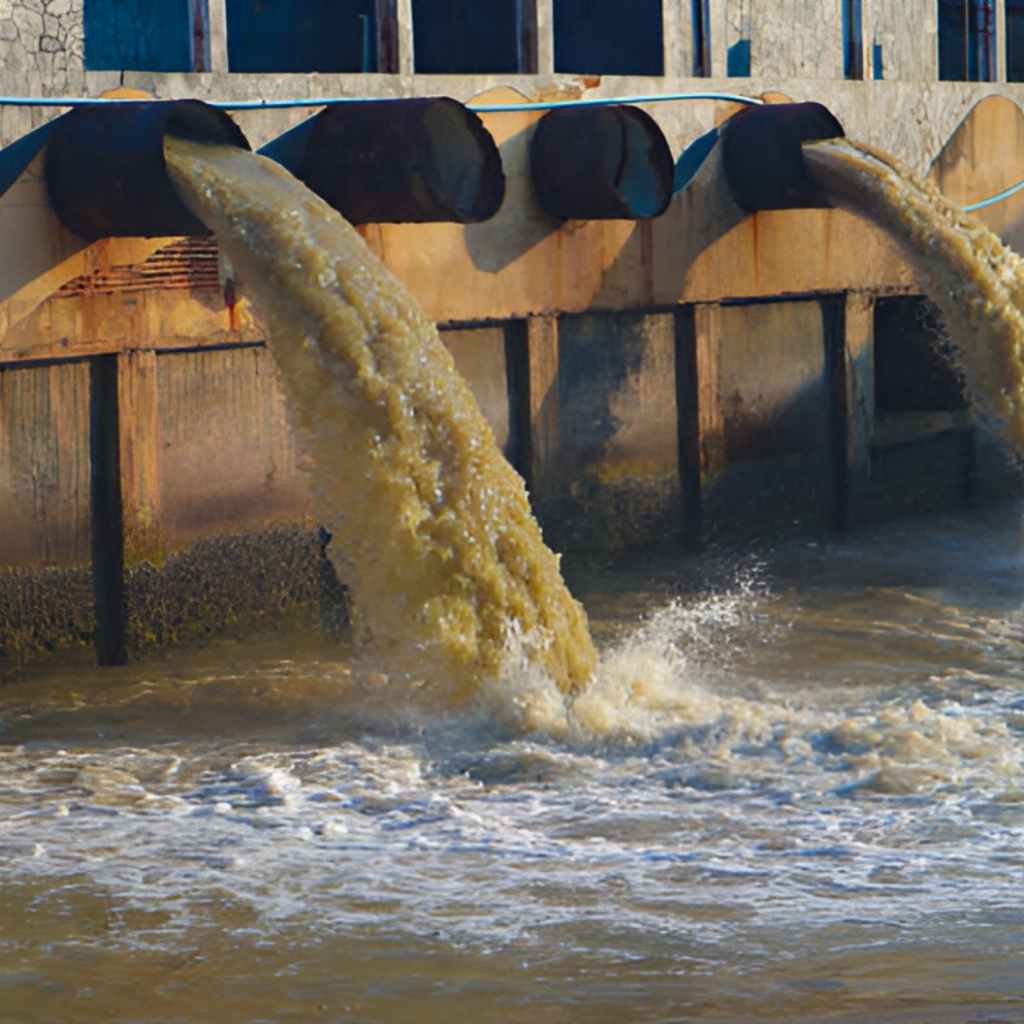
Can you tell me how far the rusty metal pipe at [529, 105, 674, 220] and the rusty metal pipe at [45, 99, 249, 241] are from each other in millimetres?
2037

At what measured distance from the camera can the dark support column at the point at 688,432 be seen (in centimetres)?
1045

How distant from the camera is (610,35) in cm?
1185

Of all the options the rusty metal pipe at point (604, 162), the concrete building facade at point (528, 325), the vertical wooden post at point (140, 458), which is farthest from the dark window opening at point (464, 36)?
the vertical wooden post at point (140, 458)

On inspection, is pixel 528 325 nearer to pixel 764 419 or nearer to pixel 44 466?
pixel 764 419

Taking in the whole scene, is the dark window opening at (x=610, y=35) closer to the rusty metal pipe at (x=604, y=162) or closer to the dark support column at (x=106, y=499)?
the rusty metal pipe at (x=604, y=162)

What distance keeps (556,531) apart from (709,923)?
5089mm

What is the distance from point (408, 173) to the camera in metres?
7.95

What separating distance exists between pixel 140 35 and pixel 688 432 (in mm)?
5952

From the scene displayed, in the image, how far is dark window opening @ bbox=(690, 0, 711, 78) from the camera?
1078 cm

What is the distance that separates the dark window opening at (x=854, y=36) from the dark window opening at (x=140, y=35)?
4.59m

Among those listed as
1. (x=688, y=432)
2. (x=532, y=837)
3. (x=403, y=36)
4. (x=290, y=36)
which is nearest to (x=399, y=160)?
(x=403, y=36)

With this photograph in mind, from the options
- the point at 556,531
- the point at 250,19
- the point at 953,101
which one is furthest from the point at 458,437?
the point at 250,19

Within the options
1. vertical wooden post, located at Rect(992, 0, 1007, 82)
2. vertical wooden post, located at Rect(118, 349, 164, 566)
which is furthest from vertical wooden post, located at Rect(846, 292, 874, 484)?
vertical wooden post, located at Rect(118, 349, 164, 566)

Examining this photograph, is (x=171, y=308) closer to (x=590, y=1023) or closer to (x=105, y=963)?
(x=105, y=963)
